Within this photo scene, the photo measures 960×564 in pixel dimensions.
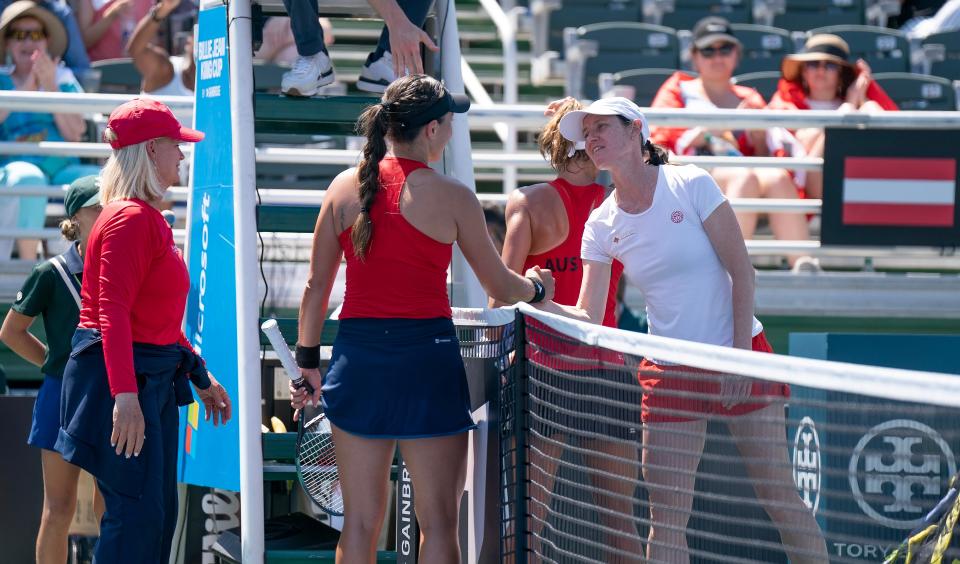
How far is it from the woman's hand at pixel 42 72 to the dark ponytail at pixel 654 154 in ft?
16.7

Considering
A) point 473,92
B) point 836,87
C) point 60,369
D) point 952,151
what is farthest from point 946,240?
point 60,369

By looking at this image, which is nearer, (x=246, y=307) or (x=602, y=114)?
(x=602, y=114)

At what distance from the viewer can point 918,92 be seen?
9930mm

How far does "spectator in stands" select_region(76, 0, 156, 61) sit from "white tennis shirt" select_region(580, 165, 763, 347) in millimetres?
6875

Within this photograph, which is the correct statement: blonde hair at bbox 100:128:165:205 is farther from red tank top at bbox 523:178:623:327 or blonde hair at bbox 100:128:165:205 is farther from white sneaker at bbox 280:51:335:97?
red tank top at bbox 523:178:623:327

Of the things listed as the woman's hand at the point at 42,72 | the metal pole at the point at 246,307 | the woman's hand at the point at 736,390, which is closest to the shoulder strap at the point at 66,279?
the metal pole at the point at 246,307

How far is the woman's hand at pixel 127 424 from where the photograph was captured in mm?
3963

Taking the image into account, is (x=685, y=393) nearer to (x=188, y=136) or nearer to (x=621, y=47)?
(x=188, y=136)

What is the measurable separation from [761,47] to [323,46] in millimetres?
6560

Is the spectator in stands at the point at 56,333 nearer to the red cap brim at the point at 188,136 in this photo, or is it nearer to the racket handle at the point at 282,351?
the red cap brim at the point at 188,136

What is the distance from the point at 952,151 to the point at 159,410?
465 centimetres

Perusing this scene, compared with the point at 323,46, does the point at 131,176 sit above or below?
below

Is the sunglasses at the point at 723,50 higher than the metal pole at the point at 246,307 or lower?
higher

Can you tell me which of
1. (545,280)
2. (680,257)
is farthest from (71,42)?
(680,257)
